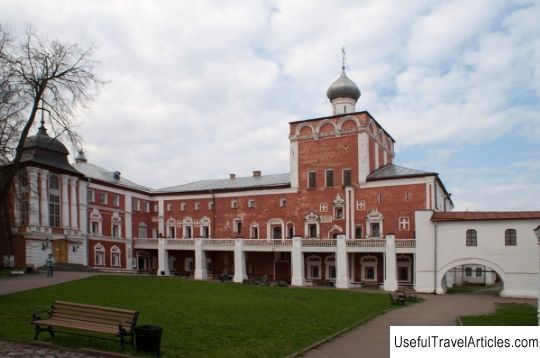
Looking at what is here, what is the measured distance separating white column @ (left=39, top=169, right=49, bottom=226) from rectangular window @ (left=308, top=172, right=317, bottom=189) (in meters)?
20.6

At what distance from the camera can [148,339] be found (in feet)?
33.8

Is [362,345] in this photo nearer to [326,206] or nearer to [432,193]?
[432,193]

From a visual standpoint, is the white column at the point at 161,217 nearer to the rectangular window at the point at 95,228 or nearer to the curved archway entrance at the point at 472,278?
the rectangular window at the point at 95,228

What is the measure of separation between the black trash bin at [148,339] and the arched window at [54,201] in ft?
102

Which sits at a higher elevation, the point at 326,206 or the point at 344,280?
the point at 326,206

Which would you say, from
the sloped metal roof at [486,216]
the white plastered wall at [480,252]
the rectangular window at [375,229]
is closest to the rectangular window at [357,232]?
the rectangular window at [375,229]

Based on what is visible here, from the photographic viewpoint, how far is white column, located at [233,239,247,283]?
40750 mm

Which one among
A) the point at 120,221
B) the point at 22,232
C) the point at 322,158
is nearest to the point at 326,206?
the point at 322,158

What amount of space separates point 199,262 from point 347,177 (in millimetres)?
14297

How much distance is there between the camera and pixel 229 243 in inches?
1666

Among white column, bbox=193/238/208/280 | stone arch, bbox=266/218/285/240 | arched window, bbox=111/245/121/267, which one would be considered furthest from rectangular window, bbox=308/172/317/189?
arched window, bbox=111/245/121/267

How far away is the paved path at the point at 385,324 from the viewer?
1156 centimetres

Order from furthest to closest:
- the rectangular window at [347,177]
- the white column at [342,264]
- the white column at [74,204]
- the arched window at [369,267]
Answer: the rectangular window at [347,177]
the white column at [74,204]
the arched window at [369,267]
the white column at [342,264]

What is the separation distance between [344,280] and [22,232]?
22995 millimetres
